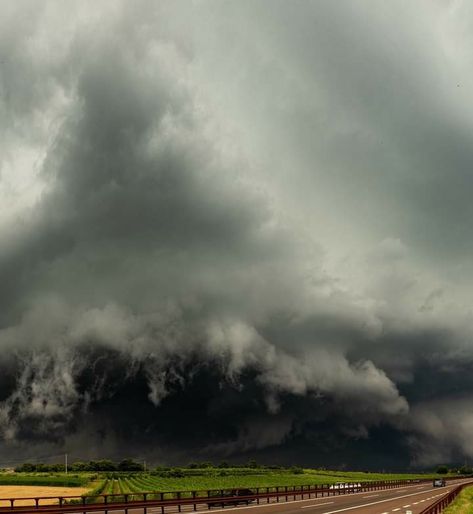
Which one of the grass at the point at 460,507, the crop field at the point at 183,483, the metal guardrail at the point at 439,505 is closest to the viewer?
the metal guardrail at the point at 439,505

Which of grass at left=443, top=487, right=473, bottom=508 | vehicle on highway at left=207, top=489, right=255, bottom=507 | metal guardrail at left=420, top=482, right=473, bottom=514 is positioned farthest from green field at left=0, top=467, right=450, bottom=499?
metal guardrail at left=420, top=482, right=473, bottom=514

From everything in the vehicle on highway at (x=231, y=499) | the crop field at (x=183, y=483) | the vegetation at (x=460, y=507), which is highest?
the vehicle on highway at (x=231, y=499)

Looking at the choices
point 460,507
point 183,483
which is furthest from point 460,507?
point 183,483

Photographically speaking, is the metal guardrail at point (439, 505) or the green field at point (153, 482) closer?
the metal guardrail at point (439, 505)

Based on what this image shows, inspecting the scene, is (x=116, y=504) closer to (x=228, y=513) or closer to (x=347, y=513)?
(x=228, y=513)

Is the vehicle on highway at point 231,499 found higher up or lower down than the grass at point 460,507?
higher up

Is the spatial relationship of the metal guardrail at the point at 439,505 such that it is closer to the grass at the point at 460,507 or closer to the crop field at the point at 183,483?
the grass at the point at 460,507

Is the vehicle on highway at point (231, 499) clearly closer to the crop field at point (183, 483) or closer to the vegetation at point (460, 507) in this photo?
the crop field at point (183, 483)

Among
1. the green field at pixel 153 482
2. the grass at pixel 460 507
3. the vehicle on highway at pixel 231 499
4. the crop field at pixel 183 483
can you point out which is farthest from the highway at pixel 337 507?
the green field at pixel 153 482

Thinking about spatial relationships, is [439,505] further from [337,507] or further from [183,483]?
[183,483]

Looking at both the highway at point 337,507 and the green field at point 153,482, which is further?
the green field at point 153,482

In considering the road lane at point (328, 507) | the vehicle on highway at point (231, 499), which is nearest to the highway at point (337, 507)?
the road lane at point (328, 507)

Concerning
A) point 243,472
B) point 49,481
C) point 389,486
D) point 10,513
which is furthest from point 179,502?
point 243,472

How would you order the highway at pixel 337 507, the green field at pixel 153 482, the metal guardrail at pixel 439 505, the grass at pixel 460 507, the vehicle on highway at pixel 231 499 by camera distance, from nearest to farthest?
the metal guardrail at pixel 439 505, the highway at pixel 337 507, the grass at pixel 460 507, the vehicle on highway at pixel 231 499, the green field at pixel 153 482
